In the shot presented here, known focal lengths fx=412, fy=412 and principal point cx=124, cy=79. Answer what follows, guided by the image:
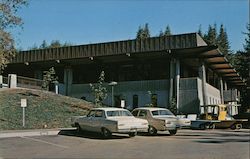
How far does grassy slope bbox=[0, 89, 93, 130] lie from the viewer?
87.7ft

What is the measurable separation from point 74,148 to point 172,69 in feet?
88.7

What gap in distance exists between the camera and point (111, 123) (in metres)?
20.7

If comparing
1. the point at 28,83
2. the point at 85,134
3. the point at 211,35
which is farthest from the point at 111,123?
the point at 211,35

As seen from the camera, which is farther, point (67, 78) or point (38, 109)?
point (67, 78)

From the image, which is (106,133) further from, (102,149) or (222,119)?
(222,119)

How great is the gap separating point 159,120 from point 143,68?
959 inches

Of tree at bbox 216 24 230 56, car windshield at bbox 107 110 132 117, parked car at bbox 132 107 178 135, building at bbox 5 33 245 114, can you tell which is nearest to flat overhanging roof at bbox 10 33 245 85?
building at bbox 5 33 245 114

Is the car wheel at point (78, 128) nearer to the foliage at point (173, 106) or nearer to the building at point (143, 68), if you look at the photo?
the foliage at point (173, 106)

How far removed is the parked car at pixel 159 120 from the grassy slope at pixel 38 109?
634cm

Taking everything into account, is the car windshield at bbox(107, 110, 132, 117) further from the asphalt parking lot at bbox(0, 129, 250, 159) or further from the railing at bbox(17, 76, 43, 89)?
the railing at bbox(17, 76, 43, 89)

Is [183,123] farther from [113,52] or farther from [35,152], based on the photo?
[113,52]

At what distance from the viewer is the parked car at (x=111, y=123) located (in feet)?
67.5

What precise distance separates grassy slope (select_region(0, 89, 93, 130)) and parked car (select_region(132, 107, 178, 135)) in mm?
6339

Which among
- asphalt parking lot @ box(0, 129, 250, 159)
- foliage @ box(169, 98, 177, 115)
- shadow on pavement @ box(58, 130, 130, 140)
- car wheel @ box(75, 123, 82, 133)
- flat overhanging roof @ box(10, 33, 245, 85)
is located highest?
flat overhanging roof @ box(10, 33, 245, 85)
